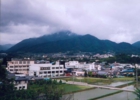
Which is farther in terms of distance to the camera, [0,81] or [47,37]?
[47,37]

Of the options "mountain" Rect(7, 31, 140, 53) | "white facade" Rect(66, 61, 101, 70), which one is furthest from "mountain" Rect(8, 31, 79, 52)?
"white facade" Rect(66, 61, 101, 70)

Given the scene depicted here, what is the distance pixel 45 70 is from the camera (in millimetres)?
14227

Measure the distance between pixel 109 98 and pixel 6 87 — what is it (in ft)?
11.8

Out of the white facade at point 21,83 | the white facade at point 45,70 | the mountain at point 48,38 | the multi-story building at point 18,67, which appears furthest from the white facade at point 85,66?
the mountain at point 48,38

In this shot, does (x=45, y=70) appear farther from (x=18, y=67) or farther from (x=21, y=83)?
(x=21, y=83)

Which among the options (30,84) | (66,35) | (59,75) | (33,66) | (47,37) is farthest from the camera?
(66,35)

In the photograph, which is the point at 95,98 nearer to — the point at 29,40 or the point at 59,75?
the point at 59,75

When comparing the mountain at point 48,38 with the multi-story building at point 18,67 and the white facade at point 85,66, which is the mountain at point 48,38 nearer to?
the white facade at point 85,66

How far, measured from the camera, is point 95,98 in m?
6.98

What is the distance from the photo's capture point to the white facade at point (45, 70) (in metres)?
13.8

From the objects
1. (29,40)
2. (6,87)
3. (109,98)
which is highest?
(29,40)

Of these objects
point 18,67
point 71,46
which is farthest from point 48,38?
point 18,67

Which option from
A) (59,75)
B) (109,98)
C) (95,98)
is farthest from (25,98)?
(59,75)

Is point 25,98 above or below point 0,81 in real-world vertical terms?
below
